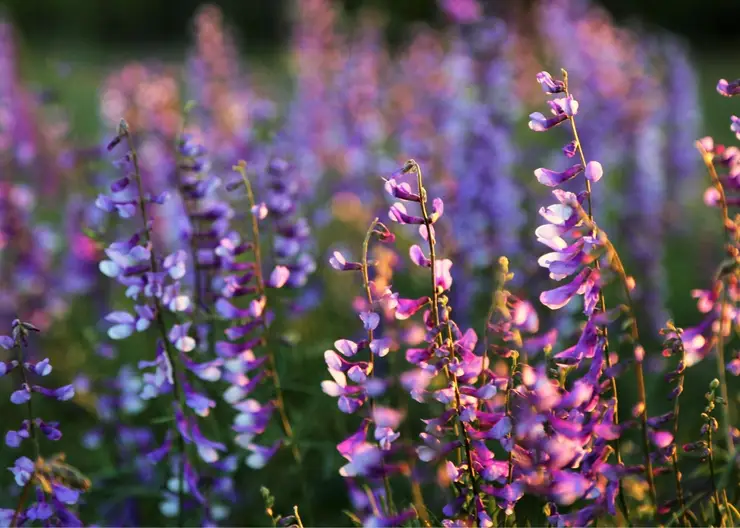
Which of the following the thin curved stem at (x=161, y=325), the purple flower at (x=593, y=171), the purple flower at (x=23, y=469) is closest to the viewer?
the purple flower at (x=593, y=171)

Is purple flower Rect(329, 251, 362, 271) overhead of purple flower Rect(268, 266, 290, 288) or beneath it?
overhead

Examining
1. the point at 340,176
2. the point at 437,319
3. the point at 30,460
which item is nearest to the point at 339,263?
the point at 437,319

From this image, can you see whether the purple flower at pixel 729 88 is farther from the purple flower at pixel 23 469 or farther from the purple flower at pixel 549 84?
the purple flower at pixel 23 469

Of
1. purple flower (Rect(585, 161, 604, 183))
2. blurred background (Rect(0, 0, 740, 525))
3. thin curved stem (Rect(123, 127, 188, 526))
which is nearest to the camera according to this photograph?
purple flower (Rect(585, 161, 604, 183))

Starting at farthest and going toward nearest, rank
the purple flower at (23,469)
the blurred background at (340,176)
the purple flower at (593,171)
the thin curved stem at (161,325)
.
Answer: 1. the blurred background at (340,176)
2. the thin curved stem at (161,325)
3. the purple flower at (23,469)
4. the purple flower at (593,171)

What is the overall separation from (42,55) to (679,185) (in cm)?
1584

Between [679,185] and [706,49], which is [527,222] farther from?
[706,49]

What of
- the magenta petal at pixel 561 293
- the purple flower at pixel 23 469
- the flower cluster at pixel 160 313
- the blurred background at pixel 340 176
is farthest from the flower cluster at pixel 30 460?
the magenta petal at pixel 561 293

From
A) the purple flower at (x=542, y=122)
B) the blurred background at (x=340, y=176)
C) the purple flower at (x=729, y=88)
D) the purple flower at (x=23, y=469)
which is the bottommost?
the blurred background at (x=340, y=176)

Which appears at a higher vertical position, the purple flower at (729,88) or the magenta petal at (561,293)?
the purple flower at (729,88)

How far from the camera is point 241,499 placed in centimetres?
260

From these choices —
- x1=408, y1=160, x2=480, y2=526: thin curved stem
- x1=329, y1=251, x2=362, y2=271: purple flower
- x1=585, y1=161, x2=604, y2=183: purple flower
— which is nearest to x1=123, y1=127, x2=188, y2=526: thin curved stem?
x1=329, y1=251, x2=362, y2=271: purple flower

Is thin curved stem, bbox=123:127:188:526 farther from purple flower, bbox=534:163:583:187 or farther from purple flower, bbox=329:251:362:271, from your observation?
purple flower, bbox=534:163:583:187

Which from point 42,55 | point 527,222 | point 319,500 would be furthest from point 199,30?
point 42,55
